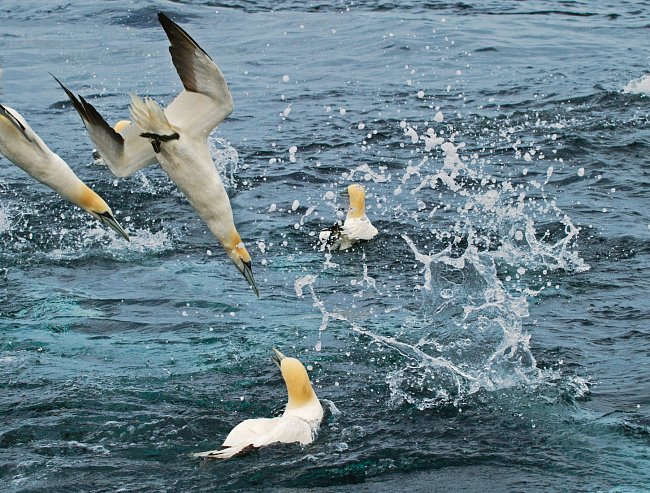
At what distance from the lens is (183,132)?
677 cm

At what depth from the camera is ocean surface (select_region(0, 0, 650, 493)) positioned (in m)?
6.79

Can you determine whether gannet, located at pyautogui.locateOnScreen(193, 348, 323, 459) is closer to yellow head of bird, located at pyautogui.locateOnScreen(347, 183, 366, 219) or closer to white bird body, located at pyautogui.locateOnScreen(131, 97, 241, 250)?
white bird body, located at pyautogui.locateOnScreen(131, 97, 241, 250)

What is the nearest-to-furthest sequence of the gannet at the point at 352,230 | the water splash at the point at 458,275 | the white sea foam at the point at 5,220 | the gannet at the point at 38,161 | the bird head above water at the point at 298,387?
the gannet at the point at 38,161, the bird head above water at the point at 298,387, the water splash at the point at 458,275, the gannet at the point at 352,230, the white sea foam at the point at 5,220

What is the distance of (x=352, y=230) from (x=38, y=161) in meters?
3.95

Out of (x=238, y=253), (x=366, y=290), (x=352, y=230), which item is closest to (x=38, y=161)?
(x=238, y=253)

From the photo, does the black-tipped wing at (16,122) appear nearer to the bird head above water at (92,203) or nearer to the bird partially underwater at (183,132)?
the bird partially underwater at (183,132)

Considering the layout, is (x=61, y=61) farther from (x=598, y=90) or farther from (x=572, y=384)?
(x=572, y=384)

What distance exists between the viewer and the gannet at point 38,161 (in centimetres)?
675

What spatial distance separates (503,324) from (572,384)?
3.01ft

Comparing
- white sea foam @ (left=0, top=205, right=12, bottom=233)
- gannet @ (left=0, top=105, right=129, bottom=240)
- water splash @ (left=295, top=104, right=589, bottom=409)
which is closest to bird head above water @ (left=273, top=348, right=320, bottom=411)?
water splash @ (left=295, top=104, right=589, bottom=409)

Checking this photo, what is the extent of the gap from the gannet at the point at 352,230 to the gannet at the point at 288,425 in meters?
3.27

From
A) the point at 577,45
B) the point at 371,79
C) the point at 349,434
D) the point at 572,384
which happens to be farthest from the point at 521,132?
the point at 349,434

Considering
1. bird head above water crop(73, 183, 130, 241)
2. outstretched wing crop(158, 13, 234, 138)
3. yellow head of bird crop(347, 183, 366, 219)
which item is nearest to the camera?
outstretched wing crop(158, 13, 234, 138)

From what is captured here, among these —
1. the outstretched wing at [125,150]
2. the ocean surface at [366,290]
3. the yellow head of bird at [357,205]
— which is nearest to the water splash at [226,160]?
the ocean surface at [366,290]
